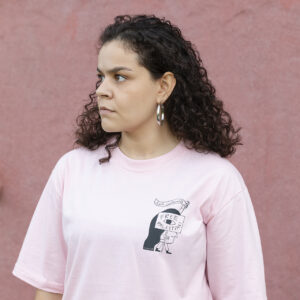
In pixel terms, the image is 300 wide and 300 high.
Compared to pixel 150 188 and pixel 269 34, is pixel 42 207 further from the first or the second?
pixel 269 34

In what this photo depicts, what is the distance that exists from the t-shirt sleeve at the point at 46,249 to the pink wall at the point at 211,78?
125cm

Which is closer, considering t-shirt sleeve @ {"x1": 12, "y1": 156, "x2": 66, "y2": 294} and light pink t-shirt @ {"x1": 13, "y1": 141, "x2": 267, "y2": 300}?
light pink t-shirt @ {"x1": 13, "y1": 141, "x2": 267, "y2": 300}

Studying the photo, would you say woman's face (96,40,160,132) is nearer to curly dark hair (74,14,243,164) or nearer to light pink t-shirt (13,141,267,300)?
curly dark hair (74,14,243,164)

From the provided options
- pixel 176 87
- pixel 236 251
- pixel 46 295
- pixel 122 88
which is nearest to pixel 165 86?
pixel 176 87

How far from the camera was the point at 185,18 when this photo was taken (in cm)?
357

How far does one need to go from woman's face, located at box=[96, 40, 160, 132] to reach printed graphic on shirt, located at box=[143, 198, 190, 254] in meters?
0.31

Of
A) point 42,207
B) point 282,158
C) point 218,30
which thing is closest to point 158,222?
point 42,207

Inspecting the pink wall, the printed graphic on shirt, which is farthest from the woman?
the pink wall

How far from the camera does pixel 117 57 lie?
92.3 inches

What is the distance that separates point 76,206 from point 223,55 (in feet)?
4.78

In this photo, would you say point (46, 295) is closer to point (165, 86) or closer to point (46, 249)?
point (46, 249)

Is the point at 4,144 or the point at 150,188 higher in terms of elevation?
the point at 4,144

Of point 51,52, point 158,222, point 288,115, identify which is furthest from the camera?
point 51,52

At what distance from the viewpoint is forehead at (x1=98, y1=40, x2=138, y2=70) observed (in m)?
2.34
